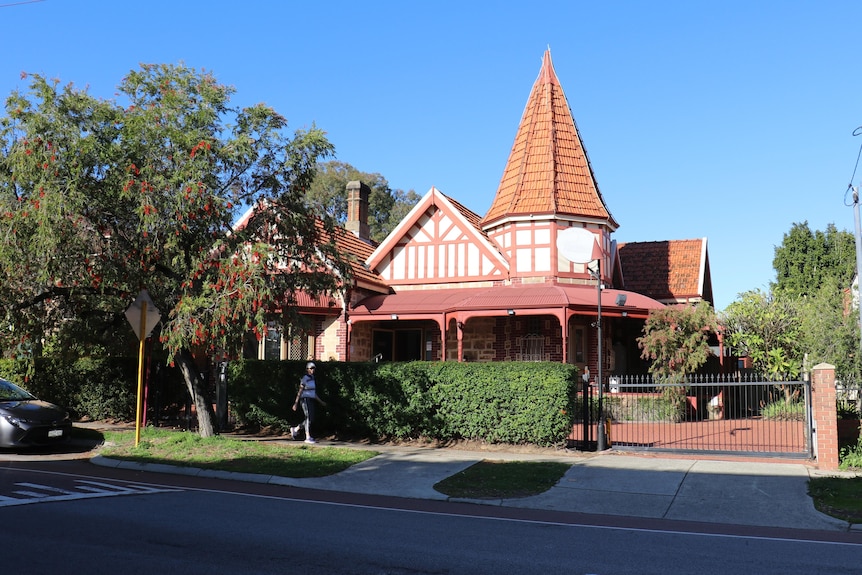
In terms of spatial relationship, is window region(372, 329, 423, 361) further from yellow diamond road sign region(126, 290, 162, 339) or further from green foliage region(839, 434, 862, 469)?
green foliage region(839, 434, 862, 469)

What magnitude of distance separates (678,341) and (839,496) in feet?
32.2

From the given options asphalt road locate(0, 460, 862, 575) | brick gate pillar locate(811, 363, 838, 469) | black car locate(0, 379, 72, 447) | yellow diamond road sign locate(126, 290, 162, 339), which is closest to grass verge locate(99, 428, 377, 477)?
black car locate(0, 379, 72, 447)

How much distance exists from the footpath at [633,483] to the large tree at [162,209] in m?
3.22

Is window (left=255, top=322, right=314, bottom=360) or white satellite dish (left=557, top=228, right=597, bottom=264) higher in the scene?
white satellite dish (left=557, top=228, right=597, bottom=264)

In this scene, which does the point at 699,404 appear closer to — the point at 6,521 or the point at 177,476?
the point at 177,476

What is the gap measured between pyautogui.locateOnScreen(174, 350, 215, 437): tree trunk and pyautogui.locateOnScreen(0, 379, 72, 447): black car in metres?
2.42

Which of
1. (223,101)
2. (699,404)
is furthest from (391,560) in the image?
(699,404)

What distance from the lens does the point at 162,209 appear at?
12.8 meters

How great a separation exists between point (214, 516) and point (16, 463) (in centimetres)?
633

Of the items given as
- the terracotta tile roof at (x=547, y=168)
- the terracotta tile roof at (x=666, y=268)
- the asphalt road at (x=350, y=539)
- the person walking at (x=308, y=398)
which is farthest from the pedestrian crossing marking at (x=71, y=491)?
the terracotta tile roof at (x=666, y=268)

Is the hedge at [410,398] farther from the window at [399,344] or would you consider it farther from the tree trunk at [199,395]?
the window at [399,344]

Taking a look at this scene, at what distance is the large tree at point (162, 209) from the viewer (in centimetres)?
1264

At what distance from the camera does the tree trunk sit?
1492 cm

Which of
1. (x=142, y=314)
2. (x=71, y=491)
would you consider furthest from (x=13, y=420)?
(x=71, y=491)
